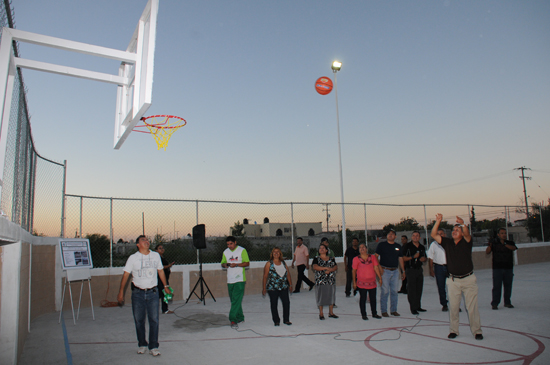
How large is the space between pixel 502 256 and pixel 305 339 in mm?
5161

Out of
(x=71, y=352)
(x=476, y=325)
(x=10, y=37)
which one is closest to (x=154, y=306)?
(x=71, y=352)

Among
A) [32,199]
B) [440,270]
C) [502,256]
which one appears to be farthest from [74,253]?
[502,256]

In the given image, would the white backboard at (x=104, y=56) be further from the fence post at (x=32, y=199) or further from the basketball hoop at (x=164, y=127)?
the fence post at (x=32, y=199)

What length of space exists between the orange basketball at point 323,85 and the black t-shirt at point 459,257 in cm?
1178

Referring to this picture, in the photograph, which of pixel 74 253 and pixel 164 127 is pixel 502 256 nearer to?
pixel 164 127

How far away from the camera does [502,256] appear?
345 inches

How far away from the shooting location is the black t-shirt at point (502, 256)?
8.75m

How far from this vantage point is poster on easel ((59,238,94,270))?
8.89 m

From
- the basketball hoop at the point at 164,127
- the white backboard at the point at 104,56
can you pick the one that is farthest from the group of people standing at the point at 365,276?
the basketball hoop at the point at 164,127

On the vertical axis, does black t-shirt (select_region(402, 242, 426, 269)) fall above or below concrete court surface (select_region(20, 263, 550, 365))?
above

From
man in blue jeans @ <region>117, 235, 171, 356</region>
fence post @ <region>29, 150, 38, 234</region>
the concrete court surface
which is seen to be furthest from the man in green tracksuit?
fence post @ <region>29, 150, 38, 234</region>

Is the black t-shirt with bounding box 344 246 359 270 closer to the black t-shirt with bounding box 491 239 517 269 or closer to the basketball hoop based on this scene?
the black t-shirt with bounding box 491 239 517 269

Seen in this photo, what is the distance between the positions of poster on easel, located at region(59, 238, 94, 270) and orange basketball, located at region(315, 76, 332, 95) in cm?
1145

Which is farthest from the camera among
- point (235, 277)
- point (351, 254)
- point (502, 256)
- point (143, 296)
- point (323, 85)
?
point (323, 85)
